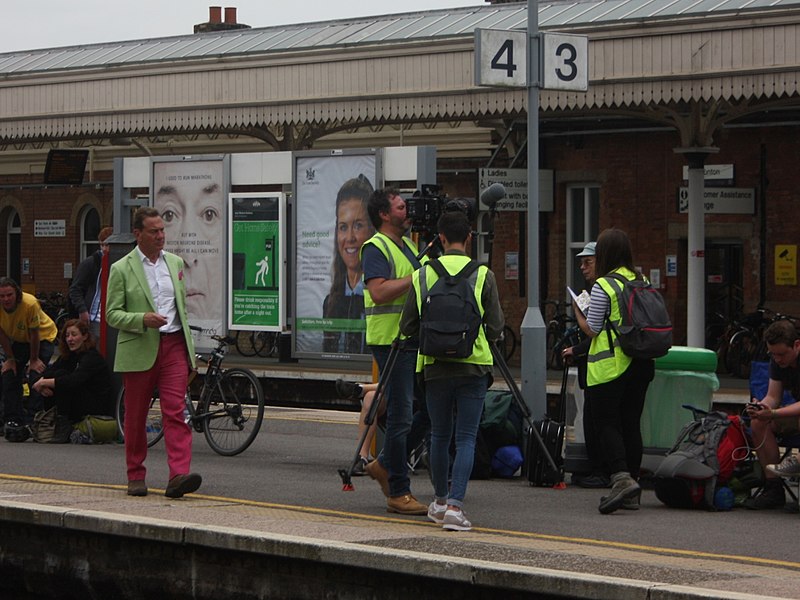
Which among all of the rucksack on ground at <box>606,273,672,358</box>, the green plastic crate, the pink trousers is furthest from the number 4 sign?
the pink trousers

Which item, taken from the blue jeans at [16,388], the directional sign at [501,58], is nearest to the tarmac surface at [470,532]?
the blue jeans at [16,388]

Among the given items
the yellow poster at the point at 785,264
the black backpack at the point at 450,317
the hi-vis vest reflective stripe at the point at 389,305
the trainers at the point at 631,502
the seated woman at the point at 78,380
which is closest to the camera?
the black backpack at the point at 450,317

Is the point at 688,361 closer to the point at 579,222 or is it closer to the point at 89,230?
the point at 579,222

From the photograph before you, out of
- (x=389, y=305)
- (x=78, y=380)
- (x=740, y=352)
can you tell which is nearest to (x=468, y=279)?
(x=389, y=305)

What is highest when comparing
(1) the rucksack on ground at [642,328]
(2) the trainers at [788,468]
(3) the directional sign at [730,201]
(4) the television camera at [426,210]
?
(3) the directional sign at [730,201]

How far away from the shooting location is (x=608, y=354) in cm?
1029

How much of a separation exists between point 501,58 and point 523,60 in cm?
19

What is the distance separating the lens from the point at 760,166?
85.3ft

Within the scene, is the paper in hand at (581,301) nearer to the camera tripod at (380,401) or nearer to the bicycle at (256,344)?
the camera tripod at (380,401)

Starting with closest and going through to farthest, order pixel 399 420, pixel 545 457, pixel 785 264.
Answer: pixel 399 420, pixel 545 457, pixel 785 264

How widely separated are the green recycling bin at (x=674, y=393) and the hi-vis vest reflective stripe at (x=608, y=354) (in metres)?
1.10

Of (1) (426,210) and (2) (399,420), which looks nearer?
(2) (399,420)

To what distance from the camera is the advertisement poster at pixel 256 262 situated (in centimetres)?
1570

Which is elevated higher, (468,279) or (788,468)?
(468,279)
